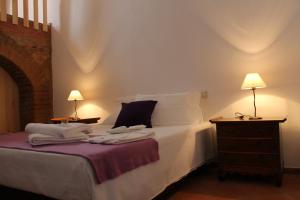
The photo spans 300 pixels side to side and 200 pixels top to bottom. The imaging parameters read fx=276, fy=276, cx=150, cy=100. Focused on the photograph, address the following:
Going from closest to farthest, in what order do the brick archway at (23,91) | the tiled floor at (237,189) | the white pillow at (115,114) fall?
the tiled floor at (237,189) < the white pillow at (115,114) < the brick archway at (23,91)

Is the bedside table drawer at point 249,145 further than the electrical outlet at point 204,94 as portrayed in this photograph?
No

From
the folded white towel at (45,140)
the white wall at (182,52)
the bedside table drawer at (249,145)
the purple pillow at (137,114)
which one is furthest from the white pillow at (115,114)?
the folded white towel at (45,140)

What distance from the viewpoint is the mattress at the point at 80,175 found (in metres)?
1.63

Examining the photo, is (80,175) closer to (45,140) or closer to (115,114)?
(45,140)

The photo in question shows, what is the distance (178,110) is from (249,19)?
1.35 metres

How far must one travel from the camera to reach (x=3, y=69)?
15.6ft

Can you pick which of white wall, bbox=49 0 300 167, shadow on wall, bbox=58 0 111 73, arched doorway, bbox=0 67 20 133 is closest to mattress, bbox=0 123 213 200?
white wall, bbox=49 0 300 167

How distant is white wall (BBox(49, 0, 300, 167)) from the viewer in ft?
10.1

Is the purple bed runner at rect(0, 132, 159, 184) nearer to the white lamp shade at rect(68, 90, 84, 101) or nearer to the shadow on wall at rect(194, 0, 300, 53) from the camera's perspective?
the shadow on wall at rect(194, 0, 300, 53)

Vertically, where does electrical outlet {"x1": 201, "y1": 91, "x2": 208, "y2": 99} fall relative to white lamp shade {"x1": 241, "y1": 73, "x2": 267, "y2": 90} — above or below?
below

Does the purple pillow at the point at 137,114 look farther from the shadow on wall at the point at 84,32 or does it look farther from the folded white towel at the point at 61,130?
the shadow on wall at the point at 84,32

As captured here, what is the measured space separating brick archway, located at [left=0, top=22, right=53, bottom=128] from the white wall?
0.17 meters

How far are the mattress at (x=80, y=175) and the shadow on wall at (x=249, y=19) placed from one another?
1.51 metres

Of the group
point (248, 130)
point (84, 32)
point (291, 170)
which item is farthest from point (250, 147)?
point (84, 32)
